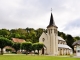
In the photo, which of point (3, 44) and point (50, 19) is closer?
point (3, 44)

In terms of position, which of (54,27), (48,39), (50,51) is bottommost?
(50,51)

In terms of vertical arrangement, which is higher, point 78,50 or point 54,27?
point 54,27

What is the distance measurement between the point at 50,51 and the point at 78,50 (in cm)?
1872

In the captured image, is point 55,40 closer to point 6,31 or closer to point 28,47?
point 28,47

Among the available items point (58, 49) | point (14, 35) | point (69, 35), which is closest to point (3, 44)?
point (58, 49)

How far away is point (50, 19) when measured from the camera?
259 feet

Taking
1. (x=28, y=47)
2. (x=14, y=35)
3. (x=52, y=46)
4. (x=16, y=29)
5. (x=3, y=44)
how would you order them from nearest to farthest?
1. (x=3, y=44)
2. (x=28, y=47)
3. (x=52, y=46)
4. (x=14, y=35)
5. (x=16, y=29)

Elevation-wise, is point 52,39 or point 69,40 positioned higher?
point 69,40

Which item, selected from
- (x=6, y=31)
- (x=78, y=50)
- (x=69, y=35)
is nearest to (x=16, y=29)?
(x=6, y=31)

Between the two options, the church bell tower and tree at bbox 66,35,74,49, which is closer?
the church bell tower

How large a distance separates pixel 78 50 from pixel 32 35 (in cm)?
5223

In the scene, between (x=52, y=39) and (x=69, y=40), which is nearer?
(x=52, y=39)

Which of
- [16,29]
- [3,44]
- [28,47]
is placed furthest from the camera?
[16,29]

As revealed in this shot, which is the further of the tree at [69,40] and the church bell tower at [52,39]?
the tree at [69,40]
